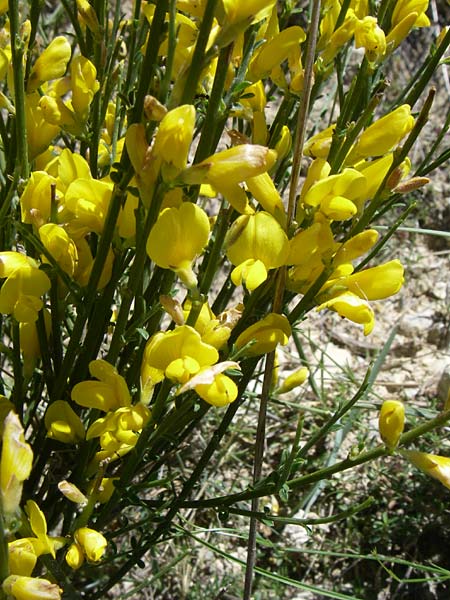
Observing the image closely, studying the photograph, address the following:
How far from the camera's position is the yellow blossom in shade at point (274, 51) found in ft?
2.66

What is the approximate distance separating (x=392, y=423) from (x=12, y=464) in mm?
350

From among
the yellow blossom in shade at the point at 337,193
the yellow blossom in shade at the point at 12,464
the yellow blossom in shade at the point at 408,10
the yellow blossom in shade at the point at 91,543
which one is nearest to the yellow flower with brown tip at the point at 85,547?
the yellow blossom in shade at the point at 91,543

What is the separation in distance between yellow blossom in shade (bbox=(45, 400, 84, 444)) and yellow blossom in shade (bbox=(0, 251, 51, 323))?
133 millimetres

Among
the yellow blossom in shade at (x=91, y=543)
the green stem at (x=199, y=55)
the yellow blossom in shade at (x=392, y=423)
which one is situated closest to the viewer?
the green stem at (x=199, y=55)

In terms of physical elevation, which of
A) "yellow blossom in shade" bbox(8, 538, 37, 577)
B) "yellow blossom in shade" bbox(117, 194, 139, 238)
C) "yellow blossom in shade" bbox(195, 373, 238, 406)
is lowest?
"yellow blossom in shade" bbox(8, 538, 37, 577)

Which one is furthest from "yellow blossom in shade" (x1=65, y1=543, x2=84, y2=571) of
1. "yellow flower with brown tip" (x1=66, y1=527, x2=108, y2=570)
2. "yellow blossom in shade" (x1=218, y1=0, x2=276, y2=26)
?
"yellow blossom in shade" (x1=218, y1=0, x2=276, y2=26)

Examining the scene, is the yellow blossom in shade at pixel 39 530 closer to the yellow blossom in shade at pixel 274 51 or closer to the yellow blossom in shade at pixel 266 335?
the yellow blossom in shade at pixel 266 335

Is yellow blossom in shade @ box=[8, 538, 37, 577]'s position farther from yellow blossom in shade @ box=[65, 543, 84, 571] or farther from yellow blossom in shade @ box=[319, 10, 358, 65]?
yellow blossom in shade @ box=[319, 10, 358, 65]

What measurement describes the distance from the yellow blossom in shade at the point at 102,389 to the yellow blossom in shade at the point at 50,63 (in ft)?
1.17

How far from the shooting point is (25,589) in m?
0.69

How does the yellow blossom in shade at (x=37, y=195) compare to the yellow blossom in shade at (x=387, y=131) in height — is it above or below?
below

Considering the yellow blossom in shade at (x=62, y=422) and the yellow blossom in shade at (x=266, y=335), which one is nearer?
the yellow blossom in shade at (x=266, y=335)

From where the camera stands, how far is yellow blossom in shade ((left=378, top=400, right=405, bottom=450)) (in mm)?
739

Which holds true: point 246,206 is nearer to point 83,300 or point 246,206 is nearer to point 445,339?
point 83,300
